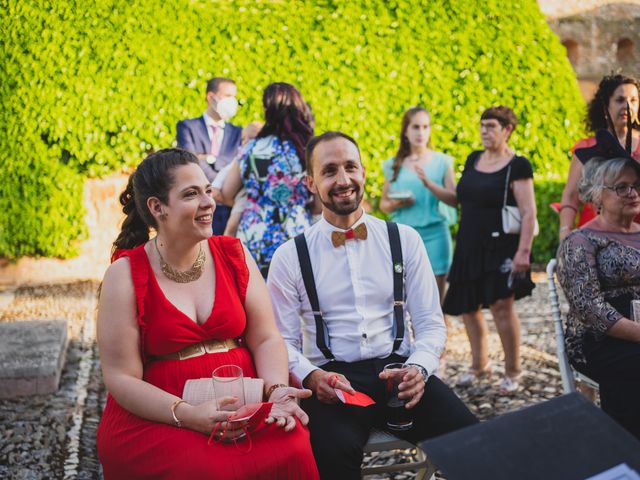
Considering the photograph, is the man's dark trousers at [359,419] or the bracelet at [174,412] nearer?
the bracelet at [174,412]

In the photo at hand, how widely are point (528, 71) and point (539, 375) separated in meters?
5.63

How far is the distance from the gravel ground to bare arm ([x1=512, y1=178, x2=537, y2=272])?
0.90m

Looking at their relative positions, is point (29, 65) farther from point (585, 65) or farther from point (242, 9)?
point (585, 65)

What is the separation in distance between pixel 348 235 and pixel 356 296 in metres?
0.27

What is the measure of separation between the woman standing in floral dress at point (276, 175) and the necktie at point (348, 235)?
4.30ft

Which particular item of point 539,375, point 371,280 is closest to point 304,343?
point 371,280

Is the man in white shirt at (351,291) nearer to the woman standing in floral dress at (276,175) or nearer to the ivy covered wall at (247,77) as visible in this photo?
the woman standing in floral dress at (276,175)

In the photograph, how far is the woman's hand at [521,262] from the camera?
5016 mm

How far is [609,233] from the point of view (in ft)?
12.0

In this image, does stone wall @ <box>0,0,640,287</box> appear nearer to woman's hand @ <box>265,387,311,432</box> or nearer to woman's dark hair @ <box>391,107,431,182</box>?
woman's dark hair @ <box>391,107,431,182</box>

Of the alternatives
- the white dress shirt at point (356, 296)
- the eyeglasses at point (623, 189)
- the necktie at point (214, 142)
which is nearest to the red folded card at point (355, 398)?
the white dress shirt at point (356, 296)

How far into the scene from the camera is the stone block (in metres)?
5.26

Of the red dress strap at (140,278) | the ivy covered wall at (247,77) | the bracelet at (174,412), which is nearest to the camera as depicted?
the bracelet at (174,412)

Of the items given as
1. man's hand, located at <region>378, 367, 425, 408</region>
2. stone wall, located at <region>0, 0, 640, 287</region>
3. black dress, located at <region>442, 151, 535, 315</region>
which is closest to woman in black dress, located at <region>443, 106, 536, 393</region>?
black dress, located at <region>442, 151, 535, 315</region>
